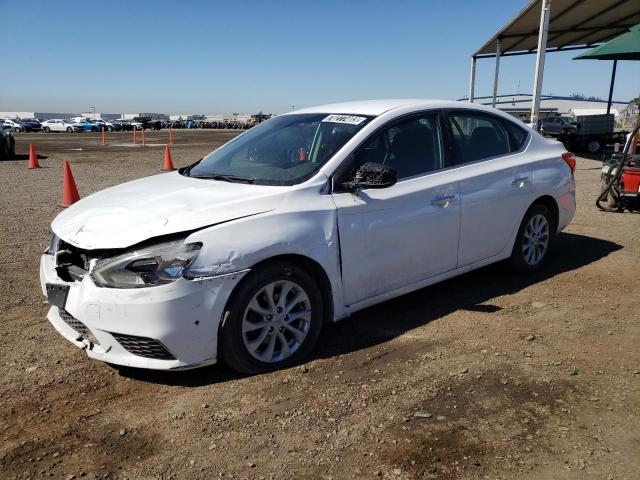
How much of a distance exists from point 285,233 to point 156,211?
30.2 inches

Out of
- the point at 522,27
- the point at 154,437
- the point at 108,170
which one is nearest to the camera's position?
the point at 154,437

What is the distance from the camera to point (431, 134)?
4.27 metres

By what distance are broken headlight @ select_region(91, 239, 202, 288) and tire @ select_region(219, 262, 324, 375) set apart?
1.18ft

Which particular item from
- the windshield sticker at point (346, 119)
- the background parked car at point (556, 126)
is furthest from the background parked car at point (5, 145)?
the background parked car at point (556, 126)

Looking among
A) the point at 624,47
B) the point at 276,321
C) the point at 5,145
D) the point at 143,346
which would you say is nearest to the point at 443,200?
the point at 276,321

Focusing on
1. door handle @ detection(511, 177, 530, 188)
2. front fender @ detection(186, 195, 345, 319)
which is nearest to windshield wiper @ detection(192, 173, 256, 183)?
front fender @ detection(186, 195, 345, 319)

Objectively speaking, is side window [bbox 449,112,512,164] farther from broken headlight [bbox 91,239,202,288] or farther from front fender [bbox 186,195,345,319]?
broken headlight [bbox 91,239,202,288]

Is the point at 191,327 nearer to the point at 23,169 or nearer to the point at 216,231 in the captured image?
the point at 216,231

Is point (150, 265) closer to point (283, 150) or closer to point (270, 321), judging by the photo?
point (270, 321)

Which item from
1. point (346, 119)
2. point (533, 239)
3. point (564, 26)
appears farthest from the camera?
point (564, 26)

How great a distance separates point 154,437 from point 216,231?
3.64 feet

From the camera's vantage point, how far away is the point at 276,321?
10.8 feet

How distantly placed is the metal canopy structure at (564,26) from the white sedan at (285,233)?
39.4 ft

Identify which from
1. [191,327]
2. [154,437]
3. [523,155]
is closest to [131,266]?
[191,327]
